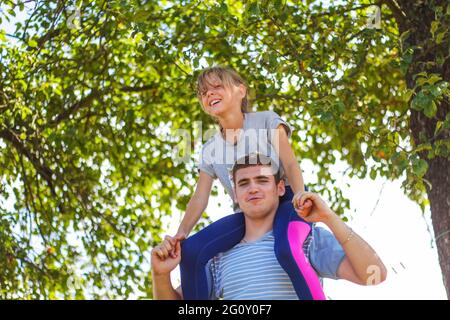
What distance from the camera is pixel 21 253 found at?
26.6 ft

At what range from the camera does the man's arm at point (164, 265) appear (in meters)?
3.62

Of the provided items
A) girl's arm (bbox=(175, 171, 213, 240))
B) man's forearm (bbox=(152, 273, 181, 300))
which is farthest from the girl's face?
man's forearm (bbox=(152, 273, 181, 300))

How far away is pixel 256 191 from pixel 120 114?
199 inches

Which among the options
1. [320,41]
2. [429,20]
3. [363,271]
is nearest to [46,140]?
[320,41]

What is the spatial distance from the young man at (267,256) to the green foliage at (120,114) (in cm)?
302

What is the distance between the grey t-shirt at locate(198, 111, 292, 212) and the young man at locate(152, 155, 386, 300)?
43 cm

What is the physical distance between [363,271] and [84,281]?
606 cm

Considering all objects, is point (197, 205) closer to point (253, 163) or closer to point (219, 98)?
point (219, 98)

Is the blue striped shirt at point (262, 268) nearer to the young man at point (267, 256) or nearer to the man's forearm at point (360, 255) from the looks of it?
the young man at point (267, 256)

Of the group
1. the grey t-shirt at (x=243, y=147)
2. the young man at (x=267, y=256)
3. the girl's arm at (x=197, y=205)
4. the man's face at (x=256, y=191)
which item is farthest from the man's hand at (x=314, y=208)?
the girl's arm at (x=197, y=205)

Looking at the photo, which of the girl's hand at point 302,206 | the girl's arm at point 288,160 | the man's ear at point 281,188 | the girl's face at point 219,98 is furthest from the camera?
the girl's face at point 219,98

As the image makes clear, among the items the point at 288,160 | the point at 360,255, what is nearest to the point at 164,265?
the point at 360,255
